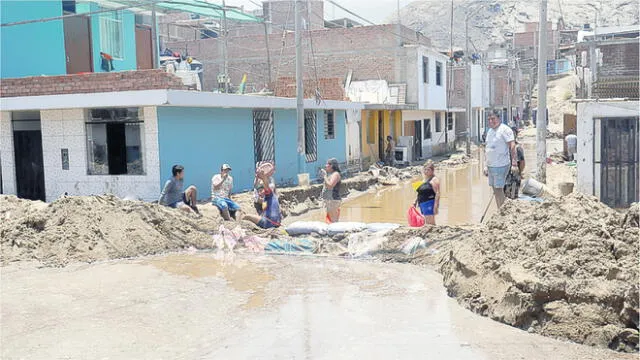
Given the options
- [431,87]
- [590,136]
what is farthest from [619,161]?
[431,87]

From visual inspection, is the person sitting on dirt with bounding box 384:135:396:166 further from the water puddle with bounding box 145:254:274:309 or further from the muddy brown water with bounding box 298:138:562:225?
the water puddle with bounding box 145:254:274:309

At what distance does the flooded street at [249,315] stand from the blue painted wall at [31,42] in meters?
10.9

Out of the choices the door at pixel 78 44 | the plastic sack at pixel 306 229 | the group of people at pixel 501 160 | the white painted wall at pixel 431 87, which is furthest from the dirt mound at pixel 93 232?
the white painted wall at pixel 431 87

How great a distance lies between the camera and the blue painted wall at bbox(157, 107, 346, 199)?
14.2 metres

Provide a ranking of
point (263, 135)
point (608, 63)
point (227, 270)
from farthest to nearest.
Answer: point (608, 63) < point (263, 135) < point (227, 270)

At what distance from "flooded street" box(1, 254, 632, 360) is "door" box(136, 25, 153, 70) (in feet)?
50.0

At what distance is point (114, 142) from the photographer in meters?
14.3

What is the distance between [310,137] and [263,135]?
3.28 metres

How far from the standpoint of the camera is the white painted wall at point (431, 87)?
32.0m

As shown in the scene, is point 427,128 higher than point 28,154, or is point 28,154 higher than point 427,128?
point 427,128

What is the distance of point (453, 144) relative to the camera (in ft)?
135

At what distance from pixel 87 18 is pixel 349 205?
9.85 meters

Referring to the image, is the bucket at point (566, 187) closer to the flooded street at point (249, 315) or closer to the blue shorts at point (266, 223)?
the blue shorts at point (266, 223)

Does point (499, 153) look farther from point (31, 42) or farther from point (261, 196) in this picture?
point (31, 42)
